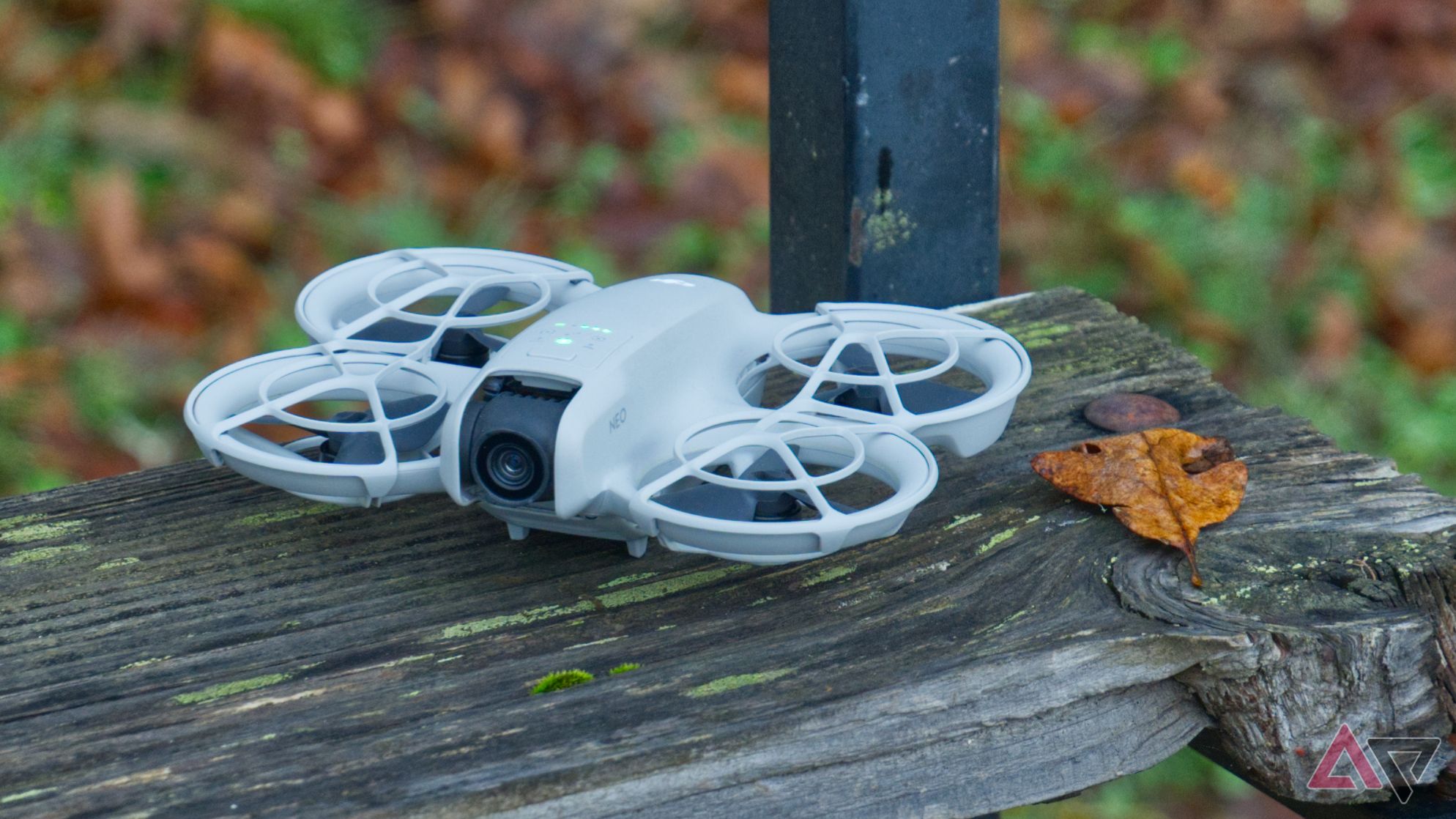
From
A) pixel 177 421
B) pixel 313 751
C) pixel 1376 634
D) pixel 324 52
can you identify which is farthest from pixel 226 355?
Answer: pixel 1376 634

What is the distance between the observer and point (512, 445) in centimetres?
97

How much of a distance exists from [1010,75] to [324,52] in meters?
1.68

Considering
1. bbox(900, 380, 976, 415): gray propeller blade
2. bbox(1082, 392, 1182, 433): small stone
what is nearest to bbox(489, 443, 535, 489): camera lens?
bbox(900, 380, 976, 415): gray propeller blade

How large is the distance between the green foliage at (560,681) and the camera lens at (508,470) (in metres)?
0.12

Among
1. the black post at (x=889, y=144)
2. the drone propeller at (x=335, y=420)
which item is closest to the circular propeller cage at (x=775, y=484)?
the drone propeller at (x=335, y=420)

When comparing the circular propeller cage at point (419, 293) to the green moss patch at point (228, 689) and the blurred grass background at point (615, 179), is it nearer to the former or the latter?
the green moss patch at point (228, 689)

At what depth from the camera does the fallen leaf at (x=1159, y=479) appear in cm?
106

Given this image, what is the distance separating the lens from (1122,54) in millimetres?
3969

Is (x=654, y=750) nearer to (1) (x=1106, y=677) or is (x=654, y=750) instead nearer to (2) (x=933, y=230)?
(1) (x=1106, y=677)

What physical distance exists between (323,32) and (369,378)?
9.06 ft

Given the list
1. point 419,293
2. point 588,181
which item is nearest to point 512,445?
point 419,293

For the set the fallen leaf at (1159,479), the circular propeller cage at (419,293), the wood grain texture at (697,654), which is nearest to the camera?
the wood grain texture at (697,654)

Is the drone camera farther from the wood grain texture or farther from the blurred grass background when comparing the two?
the blurred grass background

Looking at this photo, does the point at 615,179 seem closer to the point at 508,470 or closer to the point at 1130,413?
the point at 1130,413
